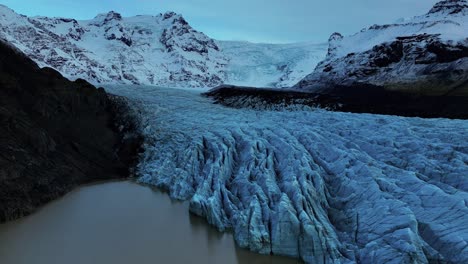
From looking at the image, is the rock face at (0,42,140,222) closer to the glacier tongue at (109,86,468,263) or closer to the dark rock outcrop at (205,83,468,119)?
the glacier tongue at (109,86,468,263)

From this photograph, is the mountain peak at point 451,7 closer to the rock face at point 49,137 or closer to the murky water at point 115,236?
the rock face at point 49,137

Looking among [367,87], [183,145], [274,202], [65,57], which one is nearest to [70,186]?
[183,145]

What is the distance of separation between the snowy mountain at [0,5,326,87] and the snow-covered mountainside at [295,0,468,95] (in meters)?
46.0

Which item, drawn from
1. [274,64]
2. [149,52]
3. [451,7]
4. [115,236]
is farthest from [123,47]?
[115,236]

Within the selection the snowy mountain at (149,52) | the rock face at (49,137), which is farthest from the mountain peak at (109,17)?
the rock face at (49,137)

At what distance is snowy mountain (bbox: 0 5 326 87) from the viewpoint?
307 ft

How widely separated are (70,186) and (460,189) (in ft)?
41.6

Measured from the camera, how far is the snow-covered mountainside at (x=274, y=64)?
89.1 m

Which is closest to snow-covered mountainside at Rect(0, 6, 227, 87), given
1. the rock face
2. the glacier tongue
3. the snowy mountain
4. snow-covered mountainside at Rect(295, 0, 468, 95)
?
the snowy mountain

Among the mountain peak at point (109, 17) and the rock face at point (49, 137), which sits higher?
the mountain peak at point (109, 17)

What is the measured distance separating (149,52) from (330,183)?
122322 mm

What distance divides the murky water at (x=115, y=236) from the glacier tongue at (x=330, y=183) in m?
0.64

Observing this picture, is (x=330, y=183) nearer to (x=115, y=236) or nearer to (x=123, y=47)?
(x=115, y=236)

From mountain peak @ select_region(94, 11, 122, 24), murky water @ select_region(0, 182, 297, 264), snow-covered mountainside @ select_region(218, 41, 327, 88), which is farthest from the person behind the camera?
mountain peak @ select_region(94, 11, 122, 24)
